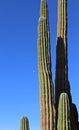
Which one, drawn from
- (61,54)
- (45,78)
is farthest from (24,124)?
(61,54)

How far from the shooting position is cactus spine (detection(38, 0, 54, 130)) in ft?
59.7

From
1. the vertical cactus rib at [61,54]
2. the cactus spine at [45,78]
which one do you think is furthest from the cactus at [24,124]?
the vertical cactus rib at [61,54]

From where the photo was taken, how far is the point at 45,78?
60.8ft

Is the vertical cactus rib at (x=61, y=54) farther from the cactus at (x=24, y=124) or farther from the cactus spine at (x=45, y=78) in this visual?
the cactus at (x=24, y=124)

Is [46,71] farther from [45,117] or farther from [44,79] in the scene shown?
[45,117]

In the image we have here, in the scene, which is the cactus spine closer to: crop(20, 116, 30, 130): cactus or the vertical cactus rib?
the vertical cactus rib

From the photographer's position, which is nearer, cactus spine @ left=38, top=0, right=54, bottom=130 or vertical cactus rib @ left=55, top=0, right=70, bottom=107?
cactus spine @ left=38, top=0, right=54, bottom=130

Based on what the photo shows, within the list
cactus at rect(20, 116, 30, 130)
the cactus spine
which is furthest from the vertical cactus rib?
cactus at rect(20, 116, 30, 130)

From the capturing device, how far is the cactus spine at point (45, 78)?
716 inches

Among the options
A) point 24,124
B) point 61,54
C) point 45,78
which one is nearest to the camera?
point 24,124

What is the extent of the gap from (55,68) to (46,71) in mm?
1068

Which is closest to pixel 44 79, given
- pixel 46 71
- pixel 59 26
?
pixel 46 71

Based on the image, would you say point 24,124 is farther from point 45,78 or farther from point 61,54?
point 61,54

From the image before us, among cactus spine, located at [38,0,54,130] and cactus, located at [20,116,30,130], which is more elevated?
cactus spine, located at [38,0,54,130]
